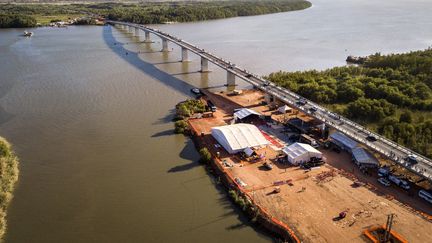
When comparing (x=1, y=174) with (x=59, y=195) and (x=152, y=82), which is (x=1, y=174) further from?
(x=152, y=82)

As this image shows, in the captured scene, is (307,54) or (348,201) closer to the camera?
(348,201)

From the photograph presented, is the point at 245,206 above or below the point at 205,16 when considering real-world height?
below

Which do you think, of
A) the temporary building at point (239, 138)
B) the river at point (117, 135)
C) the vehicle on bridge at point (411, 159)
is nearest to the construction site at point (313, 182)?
the temporary building at point (239, 138)

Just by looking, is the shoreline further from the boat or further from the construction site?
the boat

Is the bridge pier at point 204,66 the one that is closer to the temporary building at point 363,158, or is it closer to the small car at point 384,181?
the temporary building at point 363,158

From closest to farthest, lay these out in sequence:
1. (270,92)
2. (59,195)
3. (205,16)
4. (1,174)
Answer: (59,195)
(1,174)
(270,92)
(205,16)

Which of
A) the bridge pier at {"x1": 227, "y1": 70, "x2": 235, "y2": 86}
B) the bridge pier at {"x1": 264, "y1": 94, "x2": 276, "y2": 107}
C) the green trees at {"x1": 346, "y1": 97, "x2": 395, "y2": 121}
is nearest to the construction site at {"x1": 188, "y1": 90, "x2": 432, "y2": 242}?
the bridge pier at {"x1": 264, "y1": 94, "x2": 276, "y2": 107}

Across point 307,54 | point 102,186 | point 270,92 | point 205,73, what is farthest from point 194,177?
point 307,54

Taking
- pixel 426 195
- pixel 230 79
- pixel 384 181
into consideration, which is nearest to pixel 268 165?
pixel 384 181
